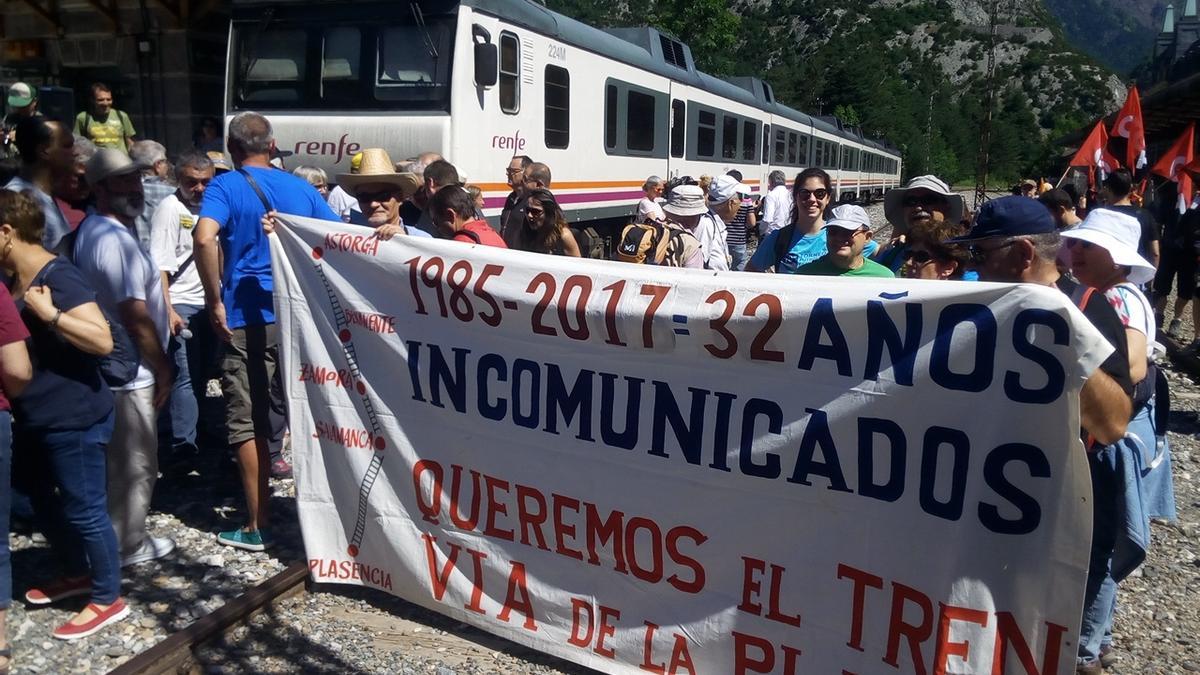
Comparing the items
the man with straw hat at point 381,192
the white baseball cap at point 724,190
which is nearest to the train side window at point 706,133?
the white baseball cap at point 724,190

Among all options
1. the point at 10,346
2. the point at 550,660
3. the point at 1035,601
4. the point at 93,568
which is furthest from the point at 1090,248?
the point at 93,568

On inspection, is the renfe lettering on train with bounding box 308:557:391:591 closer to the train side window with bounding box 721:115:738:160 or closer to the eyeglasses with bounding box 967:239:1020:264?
the eyeglasses with bounding box 967:239:1020:264

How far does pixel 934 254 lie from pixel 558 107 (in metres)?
6.83

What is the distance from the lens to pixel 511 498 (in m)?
3.67

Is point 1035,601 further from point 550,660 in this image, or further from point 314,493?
point 314,493

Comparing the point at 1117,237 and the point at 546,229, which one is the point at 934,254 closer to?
the point at 1117,237

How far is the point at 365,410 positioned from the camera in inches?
159

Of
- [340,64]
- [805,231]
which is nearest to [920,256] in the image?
[805,231]

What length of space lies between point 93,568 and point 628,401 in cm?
227

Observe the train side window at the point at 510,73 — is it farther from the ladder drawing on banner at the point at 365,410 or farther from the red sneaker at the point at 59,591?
the red sneaker at the point at 59,591

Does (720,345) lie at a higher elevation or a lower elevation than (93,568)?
higher

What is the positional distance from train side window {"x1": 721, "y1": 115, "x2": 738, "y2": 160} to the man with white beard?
14.3 metres

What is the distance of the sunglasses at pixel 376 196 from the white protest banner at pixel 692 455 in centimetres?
66

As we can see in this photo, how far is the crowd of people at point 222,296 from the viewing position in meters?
3.16
